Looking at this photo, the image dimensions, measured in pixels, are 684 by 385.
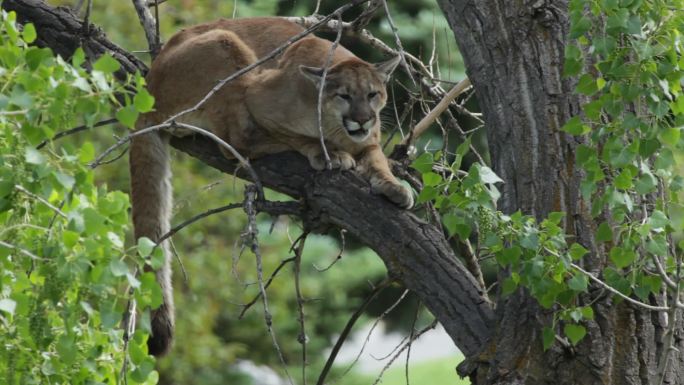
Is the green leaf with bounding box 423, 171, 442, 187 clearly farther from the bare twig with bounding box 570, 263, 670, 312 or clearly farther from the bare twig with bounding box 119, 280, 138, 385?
the bare twig with bounding box 119, 280, 138, 385

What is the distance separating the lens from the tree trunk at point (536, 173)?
162 inches

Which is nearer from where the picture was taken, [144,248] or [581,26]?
[144,248]

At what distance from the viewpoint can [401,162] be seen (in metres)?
5.36

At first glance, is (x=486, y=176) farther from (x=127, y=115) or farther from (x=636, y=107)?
(x=127, y=115)

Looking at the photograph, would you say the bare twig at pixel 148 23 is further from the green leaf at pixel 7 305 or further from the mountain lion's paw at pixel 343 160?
the green leaf at pixel 7 305

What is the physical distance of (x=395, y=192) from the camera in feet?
15.9

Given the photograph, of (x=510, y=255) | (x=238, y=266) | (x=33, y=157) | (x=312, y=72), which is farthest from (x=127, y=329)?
(x=238, y=266)

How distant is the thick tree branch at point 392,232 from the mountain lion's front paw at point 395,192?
3 centimetres

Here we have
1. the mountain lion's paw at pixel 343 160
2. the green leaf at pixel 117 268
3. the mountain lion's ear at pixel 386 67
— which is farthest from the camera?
the mountain lion's ear at pixel 386 67

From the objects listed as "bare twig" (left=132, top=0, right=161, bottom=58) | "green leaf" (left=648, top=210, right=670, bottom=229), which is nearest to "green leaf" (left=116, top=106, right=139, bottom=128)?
"green leaf" (left=648, top=210, right=670, bottom=229)

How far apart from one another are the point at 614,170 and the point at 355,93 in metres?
2.51

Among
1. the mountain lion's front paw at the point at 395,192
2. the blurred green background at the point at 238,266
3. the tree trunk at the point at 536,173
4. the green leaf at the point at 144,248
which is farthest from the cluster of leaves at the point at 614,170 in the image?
the blurred green background at the point at 238,266

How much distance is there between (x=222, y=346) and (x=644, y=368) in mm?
9737

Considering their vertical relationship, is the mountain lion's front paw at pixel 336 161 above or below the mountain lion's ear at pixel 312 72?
below
